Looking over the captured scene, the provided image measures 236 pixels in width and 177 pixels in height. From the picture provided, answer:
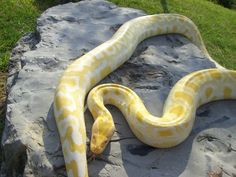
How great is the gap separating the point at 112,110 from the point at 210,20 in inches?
317

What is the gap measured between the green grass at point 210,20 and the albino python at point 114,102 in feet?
15.8

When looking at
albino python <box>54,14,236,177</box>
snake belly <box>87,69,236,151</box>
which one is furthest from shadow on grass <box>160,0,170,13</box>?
snake belly <box>87,69,236,151</box>

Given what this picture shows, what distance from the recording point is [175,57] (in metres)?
6.76

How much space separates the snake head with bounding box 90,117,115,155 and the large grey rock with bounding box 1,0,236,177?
0.14m

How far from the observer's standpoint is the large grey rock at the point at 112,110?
466 centimetres

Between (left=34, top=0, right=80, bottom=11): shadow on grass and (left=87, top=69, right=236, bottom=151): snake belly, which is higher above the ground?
(left=87, top=69, right=236, bottom=151): snake belly

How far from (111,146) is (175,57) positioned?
245 centimetres

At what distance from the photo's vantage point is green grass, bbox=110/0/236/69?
1105 centimetres

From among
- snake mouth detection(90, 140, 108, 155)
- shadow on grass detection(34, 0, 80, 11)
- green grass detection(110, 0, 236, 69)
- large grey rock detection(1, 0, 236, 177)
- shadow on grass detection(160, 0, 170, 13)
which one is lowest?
green grass detection(110, 0, 236, 69)

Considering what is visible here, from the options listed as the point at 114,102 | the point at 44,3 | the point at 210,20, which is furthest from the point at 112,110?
the point at 210,20

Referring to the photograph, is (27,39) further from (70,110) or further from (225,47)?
(225,47)

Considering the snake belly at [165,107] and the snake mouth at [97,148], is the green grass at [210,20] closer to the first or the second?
the snake belly at [165,107]

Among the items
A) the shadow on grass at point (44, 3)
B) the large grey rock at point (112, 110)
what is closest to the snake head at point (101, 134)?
the large grey rock at point (112, 110)

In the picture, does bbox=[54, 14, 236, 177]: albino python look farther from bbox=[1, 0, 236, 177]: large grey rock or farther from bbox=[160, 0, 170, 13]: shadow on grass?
bbox=[160, 0, 170, 13]: shadow on grass
